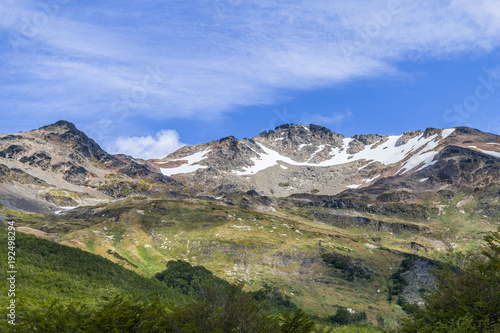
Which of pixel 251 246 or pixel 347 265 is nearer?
pixel 347 265

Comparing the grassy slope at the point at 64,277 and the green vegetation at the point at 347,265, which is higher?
the green vegetation at the point at 347,265

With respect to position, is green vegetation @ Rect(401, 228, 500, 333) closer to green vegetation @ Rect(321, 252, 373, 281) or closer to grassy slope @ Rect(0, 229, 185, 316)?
grassy slope @ Rect(0, 229, 185, 316)

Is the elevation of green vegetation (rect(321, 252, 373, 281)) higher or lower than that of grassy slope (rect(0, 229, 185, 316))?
higher

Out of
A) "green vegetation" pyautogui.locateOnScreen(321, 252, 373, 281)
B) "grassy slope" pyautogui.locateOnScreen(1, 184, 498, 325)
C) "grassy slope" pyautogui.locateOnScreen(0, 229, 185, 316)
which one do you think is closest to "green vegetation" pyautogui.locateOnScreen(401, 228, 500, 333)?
"grassy slope" pyautogui.locateOnScreen(0, 229, 185, 316)

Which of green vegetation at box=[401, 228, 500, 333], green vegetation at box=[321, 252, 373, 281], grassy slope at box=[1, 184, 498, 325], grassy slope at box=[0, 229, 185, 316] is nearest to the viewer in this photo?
green vegetation at box=[401, 228, 500, 333]

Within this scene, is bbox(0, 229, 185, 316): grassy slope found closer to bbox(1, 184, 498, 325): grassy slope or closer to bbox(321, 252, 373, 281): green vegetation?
bbox(1, 184, 498, 325): grassy slope

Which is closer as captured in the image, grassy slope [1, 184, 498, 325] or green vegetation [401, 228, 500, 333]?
green vegetation [401, 228, 500, 333]

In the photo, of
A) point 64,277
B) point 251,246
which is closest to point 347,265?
point 251,246

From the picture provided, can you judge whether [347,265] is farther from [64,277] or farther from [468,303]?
[64,277]

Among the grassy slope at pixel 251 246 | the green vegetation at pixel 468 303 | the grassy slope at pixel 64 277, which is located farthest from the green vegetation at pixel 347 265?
the green vegetation at pixel 468 303

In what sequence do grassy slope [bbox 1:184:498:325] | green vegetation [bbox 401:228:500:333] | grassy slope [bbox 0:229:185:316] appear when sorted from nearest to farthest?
1. green vegetation [bbox 401:228:500:333]
2. grassy slope [bbox 0:229:185:316]
3. grassy slope [bbox 1:184:498:325]

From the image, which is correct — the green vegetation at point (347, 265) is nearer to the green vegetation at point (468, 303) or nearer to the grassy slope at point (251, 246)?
the grassy slope at point (251, 246)

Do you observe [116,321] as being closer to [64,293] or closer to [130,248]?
[64,293]

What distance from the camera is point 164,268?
79062 mm
